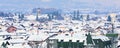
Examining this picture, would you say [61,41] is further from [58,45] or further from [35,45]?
[35,45]

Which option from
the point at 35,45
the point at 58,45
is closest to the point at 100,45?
the point at 58,45

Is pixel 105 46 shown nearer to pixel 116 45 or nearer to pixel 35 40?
pixel 116 45

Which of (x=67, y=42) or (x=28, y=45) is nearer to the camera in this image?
(x=67, y=42)

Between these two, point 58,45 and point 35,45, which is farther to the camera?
point 35,45

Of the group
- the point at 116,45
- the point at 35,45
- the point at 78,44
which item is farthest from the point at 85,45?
the point at 35,45

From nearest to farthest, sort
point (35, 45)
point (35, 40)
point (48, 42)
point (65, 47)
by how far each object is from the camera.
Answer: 1. point (65, 47)
2. point (48, 42)
3. point (35, 45)
4. point (35, 40)

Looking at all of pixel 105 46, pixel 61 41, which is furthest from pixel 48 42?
pixel 105 46

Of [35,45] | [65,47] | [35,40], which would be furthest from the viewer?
[35,40]

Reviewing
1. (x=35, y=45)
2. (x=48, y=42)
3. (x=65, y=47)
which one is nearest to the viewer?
(x=65, y=47)

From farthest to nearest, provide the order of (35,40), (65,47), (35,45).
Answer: (35,40) < (35,45) < (65,47)
